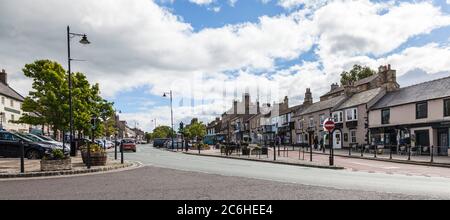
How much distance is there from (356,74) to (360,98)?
33290mm

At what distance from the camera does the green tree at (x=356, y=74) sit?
271 feet

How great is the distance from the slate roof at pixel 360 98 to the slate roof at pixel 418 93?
1464mm

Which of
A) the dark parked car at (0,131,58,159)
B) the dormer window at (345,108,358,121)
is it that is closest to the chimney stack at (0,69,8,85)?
the dark parked car at (0,131,58,159)

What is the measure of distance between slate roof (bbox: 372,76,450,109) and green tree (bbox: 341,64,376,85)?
114 feet

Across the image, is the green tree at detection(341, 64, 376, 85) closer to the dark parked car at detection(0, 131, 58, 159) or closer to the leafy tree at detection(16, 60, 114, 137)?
the leafy tree at detection(16, 60, 114, 137)

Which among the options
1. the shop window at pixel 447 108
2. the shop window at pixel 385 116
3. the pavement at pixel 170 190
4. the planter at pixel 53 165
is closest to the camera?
the pavement at pixel 170 190

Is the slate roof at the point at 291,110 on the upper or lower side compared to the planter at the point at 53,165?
upper

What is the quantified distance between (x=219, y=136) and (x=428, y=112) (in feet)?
237

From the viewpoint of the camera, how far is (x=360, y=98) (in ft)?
175

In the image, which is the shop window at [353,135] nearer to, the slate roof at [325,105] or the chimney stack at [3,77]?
the slate roof at [325,105]

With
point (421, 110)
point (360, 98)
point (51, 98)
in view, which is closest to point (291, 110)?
point (360, 98)

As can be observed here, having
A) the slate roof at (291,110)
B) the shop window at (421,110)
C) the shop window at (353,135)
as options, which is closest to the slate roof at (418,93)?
the shop window at (421,110)

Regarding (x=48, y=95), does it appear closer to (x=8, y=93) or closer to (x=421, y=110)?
(x=8, y=93)
